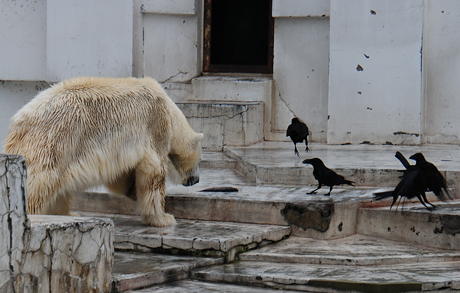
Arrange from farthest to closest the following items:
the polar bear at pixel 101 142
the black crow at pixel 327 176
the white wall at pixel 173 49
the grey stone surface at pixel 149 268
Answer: the white wall at pixel 173 49 → the black crow at pixel 327 176 → the polar bear at pixel 101 142 → the grey stone surface at pixel 149 268

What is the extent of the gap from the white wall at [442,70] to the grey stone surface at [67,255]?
5.36 metres

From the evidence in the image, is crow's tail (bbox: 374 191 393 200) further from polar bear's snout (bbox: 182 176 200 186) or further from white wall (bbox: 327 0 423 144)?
white wall (bbox: 327 0 423 144)

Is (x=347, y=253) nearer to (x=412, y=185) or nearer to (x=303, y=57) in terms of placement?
(x=412, y=185)

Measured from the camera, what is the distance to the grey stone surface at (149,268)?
10.9ft

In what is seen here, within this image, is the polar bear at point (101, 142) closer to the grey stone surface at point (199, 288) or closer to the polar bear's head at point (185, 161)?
the polar bear's head at point (185, 161)

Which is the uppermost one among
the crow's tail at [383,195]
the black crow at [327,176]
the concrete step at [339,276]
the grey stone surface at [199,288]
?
→ the black crow at [327,176]

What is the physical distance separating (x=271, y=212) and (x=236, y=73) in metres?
4.01

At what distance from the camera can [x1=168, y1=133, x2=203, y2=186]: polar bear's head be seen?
4684mm

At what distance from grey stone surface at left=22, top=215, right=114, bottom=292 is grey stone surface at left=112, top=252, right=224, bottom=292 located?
173 mm

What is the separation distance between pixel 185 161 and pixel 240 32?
453cm

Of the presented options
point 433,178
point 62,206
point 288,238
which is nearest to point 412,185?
point 433,178

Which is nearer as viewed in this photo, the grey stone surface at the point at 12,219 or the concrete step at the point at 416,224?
the grey stone surface at the point at 12,219

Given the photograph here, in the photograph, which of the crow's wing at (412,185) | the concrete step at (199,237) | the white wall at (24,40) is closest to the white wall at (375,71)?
the crow's wing at (412,185)

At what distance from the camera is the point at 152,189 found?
433cm
